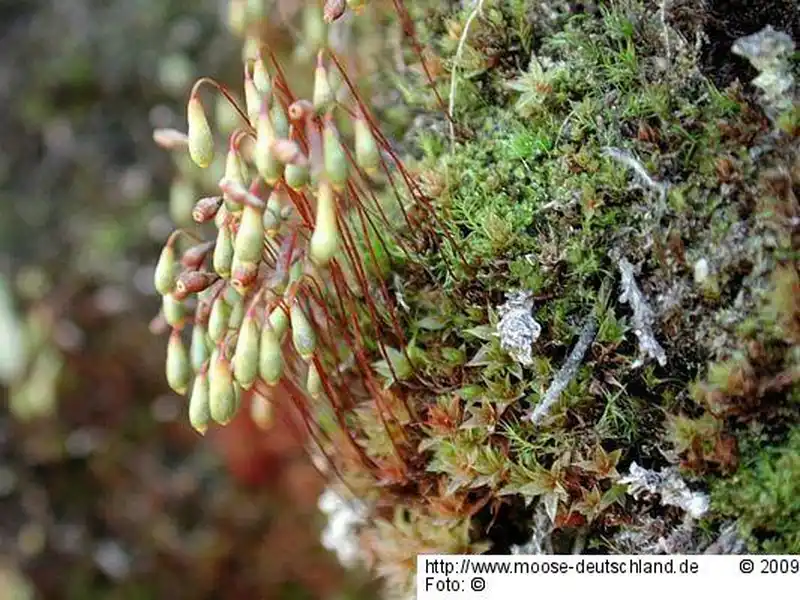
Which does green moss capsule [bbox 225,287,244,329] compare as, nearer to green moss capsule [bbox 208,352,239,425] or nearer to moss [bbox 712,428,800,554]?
green moss capsule [bbox 208,352,239,425]

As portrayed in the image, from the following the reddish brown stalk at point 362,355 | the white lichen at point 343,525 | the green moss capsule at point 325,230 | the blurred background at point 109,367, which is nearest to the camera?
the green moss capsule at point 325,230

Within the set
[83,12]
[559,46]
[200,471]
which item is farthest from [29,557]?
[559,46]

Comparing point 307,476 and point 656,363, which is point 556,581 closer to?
point 656,363

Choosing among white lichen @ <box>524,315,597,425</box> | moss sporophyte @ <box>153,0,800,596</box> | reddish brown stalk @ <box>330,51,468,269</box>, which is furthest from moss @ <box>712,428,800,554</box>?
reddish brown stalk @ <box>330,51,468,269</box>

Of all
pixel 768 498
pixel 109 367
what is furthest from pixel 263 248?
pixel 109 367

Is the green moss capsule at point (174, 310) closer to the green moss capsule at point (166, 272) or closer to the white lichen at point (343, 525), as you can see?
the green moss capsule at point (166, 272)

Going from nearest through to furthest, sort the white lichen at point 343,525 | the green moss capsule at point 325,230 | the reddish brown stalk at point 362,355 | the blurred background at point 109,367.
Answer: the green moss capsule at point 325,230 → the reddish brown stalk at point 362,355 → the white lichen at point 343,525 → the blurred background at point 109,367

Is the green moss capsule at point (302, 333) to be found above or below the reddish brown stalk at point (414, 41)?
below

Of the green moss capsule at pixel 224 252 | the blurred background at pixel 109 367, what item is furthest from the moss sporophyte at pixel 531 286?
the blurred background at pixel 109 367

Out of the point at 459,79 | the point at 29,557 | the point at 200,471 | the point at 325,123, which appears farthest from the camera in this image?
the point at 200,471
